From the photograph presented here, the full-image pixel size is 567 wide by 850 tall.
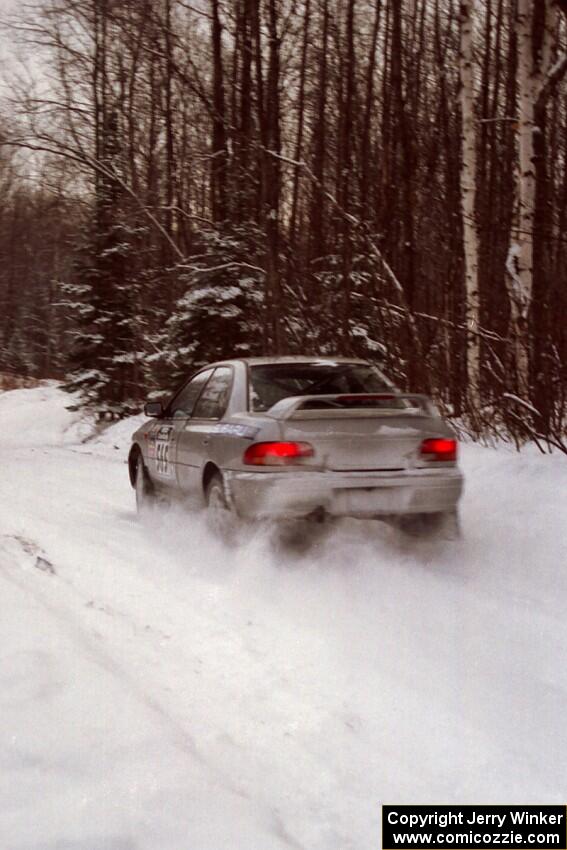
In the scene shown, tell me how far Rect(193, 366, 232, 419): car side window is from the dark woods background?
2894 millimetres

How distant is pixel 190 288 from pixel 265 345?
9.69 ft

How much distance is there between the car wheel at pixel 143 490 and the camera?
26.7ft

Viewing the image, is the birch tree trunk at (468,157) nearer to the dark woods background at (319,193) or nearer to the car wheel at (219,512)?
the dark woods background at (319,193)

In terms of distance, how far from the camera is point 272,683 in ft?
11.8

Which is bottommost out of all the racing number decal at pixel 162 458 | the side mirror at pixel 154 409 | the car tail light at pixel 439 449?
the racing number decal at pixel 162 458

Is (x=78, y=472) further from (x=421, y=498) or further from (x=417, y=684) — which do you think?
(x=417, y=684)

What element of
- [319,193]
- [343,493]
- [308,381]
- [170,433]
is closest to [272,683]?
[343,493]

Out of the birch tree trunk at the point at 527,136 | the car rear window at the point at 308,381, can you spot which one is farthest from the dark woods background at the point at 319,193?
the car rear window at the point at 308,381

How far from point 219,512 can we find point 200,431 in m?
0.88

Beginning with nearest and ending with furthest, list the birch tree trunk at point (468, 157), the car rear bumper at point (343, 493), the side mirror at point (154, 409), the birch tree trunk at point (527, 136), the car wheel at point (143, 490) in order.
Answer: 1. the car rear bumper at point (343, 493)
2. the side mirror at point (154, 409)
3. the car wheel at point (143, 490)
4. the birch tree trunk at point (527, 136)
5. the birch tree trunk at point (468, 157)

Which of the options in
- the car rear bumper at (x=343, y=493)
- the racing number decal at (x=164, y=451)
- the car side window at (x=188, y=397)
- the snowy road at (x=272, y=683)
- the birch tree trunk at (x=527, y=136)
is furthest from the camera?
the birch tree trunk at (x=527, y=136)

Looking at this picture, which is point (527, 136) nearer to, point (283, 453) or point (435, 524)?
point (435, 524)

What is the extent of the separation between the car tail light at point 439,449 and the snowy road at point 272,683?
0.71 m

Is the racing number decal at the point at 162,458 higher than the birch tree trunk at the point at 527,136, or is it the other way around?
the birch tree trunk at the point at 527,136
